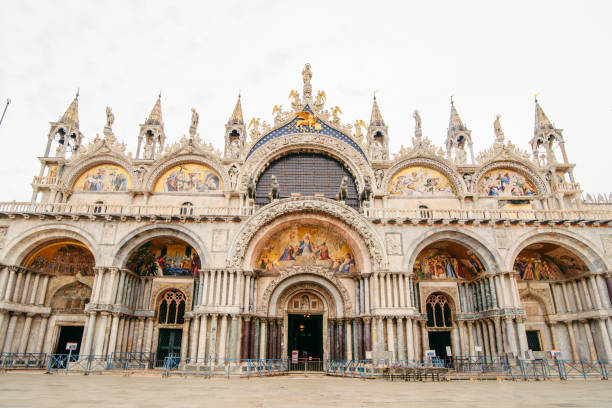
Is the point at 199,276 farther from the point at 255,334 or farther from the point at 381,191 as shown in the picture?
the point at 381,191

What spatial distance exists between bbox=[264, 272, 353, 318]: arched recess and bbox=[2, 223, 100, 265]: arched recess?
985cm

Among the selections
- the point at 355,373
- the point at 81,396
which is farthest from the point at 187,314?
the point at 81,396

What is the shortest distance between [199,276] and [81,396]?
14.4 metres

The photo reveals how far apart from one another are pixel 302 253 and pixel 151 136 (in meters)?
13.8

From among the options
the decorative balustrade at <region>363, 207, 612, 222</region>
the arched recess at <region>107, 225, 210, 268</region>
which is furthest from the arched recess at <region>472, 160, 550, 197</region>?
the arched recess at <region>107, 225, 210, 268</region>

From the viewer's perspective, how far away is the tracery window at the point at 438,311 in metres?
23.3

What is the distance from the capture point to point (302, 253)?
76.3 ft

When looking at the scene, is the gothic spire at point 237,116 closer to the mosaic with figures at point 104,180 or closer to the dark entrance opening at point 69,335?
the mosaic with figures at point 104,180

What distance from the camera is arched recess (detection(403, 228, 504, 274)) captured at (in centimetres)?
2147

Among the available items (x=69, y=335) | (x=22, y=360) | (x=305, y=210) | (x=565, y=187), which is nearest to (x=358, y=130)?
(x=305, y=210)

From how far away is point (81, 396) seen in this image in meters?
A: 8.46

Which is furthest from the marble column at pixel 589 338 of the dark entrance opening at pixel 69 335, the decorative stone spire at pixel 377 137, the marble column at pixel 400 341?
the dark entrance opening at pixel 69 335

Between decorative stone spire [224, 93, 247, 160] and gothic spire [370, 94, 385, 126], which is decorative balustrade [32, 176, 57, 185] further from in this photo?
gothic spire [370, 94, 385, 126]

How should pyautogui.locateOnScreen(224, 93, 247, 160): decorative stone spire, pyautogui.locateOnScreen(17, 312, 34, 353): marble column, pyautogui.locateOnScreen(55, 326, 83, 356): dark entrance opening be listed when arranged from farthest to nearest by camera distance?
pyautogui.locateOnScreen(224, 93, 247, 160): decorative stone spire
pyautogui.locateOnScreen(55, 326, 83, 356): dark entrance opening
pyautogui.locateOnScreen(17, 312, 34, 353): marble column
